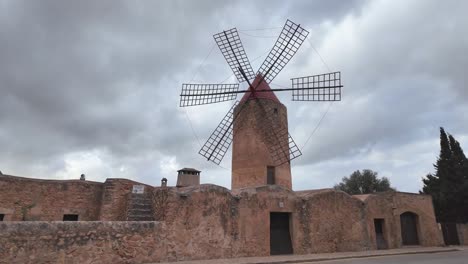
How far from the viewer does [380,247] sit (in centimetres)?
1484

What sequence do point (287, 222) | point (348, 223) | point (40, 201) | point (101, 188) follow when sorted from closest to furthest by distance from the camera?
1. point (40, 201)
2. point (101, 188)
3. point (287, 222)
4. point (348, 223)

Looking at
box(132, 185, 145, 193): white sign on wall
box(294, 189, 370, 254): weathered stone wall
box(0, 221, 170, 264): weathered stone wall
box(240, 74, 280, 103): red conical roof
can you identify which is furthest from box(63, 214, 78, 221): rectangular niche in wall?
box(240, 74, 280, 103): red conical roof

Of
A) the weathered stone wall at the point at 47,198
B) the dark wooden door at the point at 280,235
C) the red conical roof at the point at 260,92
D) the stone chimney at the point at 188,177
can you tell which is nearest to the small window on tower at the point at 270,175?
the dark wooden door at the point at 280,235

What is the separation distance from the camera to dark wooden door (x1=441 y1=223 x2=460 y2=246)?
18281mm

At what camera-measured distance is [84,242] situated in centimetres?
827

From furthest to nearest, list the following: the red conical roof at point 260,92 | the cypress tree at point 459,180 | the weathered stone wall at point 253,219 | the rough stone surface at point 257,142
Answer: the cypress tree at point 459,180 → the red conical roof at point 260,92 → the rough stone surface at point 257,142 → the weathered stone wall at point 253,219

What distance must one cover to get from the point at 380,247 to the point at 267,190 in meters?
7.16

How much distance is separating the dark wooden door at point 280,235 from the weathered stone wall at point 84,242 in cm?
432

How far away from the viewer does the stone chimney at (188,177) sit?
54.9ft

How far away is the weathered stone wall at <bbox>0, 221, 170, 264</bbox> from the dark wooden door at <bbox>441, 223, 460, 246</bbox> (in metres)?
17.1

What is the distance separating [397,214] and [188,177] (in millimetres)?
11146

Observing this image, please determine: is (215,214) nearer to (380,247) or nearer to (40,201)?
(40,201)

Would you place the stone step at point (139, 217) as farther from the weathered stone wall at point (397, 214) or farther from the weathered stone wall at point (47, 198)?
the weathered stone wall at point (397, 214)

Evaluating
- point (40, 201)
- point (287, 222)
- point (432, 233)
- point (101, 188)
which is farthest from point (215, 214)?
point (432, 233)
